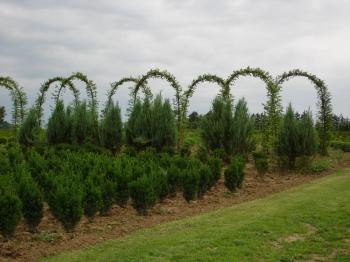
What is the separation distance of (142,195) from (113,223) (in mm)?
696

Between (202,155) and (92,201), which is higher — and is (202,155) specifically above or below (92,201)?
above

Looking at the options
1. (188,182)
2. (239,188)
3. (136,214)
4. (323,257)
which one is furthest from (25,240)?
(239,188)

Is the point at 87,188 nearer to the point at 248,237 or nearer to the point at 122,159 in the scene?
the point at 248,237

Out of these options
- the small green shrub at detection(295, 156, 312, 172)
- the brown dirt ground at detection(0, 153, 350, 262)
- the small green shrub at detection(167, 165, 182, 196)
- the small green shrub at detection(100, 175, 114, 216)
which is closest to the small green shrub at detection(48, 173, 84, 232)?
the brown dirt ground at detection(0, 153, 350, 262)

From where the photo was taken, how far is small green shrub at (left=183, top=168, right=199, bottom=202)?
845 centimetres

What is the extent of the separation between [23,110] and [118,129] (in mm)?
5509

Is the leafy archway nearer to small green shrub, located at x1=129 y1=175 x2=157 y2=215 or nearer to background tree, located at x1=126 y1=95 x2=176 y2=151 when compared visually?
background tree, located at x1=126 y1=95 x2=176 y2=151

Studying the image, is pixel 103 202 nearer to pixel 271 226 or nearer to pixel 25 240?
pixel 25 240

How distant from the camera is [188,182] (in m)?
8.46

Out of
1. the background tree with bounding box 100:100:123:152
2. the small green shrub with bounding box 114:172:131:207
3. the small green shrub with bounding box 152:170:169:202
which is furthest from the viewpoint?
the background tree with bounding box 100:100:123:152

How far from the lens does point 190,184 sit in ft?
27.8

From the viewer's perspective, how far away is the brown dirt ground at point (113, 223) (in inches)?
226

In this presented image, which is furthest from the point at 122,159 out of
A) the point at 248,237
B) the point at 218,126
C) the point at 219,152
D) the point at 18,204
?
the point at 248,237

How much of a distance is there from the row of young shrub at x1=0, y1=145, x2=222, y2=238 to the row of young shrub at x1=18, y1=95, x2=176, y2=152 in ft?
11.7
